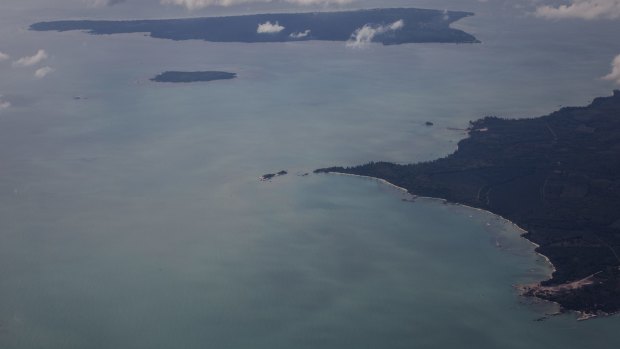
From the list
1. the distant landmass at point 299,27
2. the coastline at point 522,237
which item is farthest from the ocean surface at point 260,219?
the distant landmass at point 299,27

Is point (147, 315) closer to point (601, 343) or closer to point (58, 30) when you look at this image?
point (601, 343)

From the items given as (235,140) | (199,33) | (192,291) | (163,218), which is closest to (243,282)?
(192,291)

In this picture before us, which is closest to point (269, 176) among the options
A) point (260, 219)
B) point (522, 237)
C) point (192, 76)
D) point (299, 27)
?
point (260, 219)

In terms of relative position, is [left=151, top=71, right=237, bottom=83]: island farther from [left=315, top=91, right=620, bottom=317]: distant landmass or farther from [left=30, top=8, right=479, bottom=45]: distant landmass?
[left=315, top=91, right=620, bottom=317]: distant landmass

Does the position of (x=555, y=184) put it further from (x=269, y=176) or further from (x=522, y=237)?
(x=269, y=176)

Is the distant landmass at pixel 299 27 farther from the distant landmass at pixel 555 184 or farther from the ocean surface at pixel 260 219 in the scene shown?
the distant landmass at pixel 555 184

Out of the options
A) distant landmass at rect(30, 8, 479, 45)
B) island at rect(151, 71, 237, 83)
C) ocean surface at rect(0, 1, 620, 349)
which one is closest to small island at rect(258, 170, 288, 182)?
ocean surface at rect(0, 1, 620, 349)
